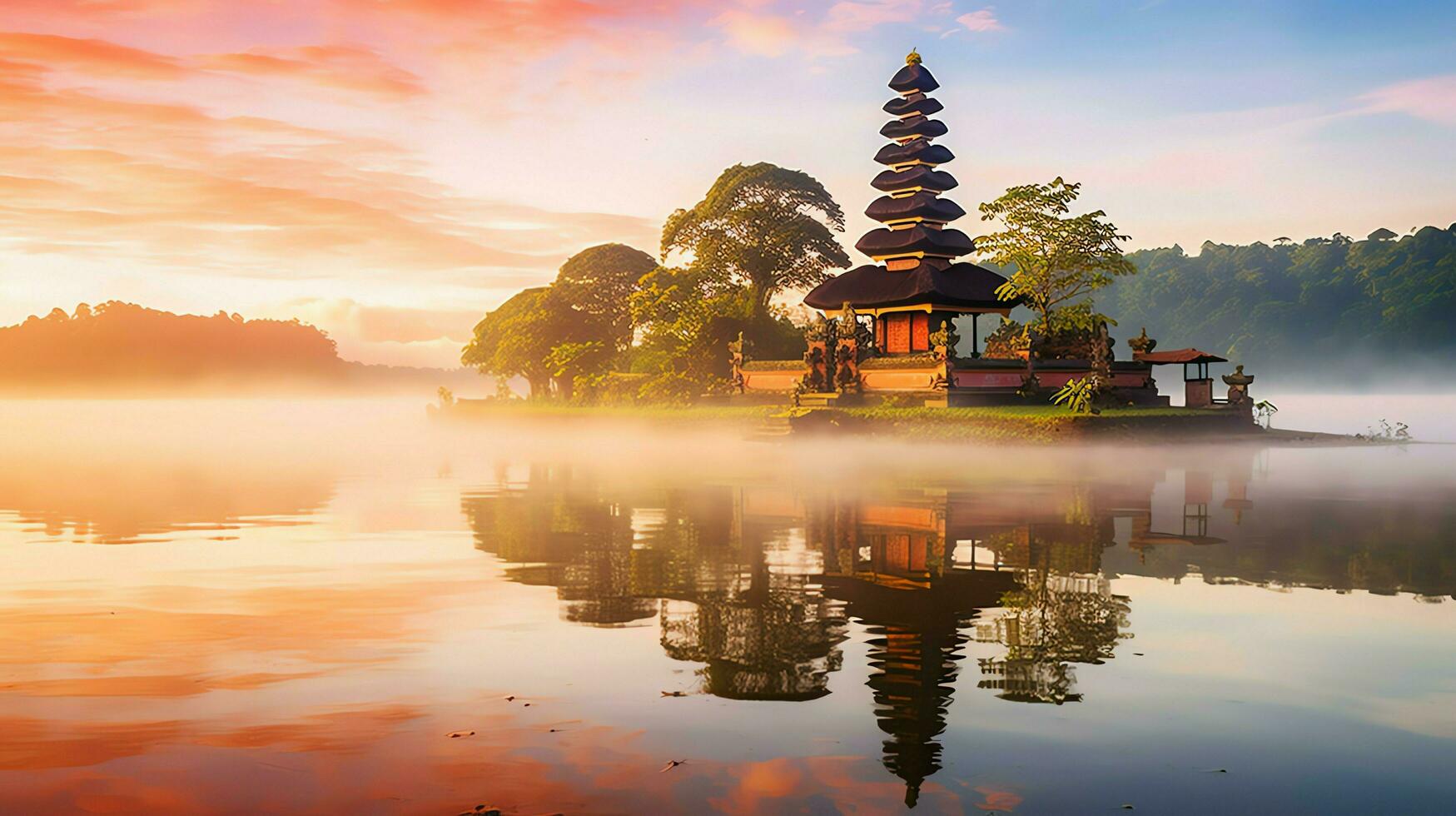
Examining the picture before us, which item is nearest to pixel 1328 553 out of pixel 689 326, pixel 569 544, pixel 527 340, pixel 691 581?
pixel 691 581

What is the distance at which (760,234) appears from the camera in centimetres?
6806

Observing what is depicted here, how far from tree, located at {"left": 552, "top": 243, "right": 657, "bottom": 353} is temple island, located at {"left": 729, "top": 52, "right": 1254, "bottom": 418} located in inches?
819

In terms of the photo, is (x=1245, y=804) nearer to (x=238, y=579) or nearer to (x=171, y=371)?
(x=238, y=579)

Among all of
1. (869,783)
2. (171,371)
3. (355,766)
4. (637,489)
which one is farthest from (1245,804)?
(171,371)

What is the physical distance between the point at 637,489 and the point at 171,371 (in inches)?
7561

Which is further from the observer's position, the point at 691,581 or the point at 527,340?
the point at 527,340

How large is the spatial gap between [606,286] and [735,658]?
2827 inches

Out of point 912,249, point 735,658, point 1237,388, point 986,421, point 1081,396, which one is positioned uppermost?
point 912,249

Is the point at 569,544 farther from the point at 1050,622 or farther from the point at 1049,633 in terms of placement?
the point at 1049,633

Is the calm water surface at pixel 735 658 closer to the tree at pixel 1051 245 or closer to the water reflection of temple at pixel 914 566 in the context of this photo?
the water reflection of temple at pixel 914 566

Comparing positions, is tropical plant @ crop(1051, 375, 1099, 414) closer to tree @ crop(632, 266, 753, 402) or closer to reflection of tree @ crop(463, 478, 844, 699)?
tree @ crop(632, 266, 753, 402)

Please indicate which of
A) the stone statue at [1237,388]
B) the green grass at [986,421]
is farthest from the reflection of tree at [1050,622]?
the stone statue at [1237,388]

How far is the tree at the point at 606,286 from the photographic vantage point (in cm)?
8012

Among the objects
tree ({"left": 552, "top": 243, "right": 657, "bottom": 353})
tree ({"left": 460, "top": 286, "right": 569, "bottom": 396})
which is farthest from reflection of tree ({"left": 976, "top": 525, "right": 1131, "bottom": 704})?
tree ({"left": 552, "top": 243, "right": 657, "bottom": 353})
